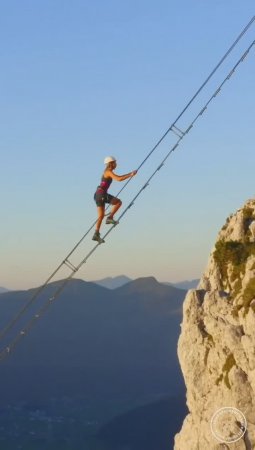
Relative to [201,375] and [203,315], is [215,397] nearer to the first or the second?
[201,375]

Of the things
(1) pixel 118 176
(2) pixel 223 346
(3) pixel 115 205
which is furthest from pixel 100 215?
(2) pixel 223 346

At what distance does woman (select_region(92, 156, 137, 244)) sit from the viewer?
115 feet

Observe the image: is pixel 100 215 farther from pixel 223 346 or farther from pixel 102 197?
pixel 223 346

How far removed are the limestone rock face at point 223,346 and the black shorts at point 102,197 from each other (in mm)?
25603

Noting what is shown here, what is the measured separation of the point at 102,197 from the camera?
3603cm

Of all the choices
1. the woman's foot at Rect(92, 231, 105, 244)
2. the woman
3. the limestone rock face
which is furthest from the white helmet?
the limestone rock face

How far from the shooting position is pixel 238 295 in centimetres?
6172

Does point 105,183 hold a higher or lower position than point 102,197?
higher

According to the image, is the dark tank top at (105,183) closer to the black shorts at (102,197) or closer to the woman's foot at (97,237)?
the black shorts at (102,197)

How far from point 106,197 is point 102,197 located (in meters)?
0.30

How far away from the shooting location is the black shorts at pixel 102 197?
3597 cm

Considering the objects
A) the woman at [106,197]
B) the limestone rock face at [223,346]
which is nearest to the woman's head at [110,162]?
the woman at [106,197]

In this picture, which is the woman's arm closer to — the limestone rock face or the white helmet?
the white helmet

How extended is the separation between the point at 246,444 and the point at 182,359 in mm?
12750
